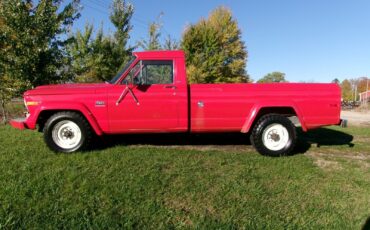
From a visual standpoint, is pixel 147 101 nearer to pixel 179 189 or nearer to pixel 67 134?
pixel 67 134

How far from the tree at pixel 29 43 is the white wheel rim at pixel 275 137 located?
Result: 293 inches

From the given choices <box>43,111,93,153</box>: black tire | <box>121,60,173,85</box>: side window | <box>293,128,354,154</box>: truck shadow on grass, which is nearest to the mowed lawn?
<box>43,111,93,153</box>: black tire

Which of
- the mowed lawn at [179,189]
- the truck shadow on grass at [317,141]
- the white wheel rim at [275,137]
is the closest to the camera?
the mowed lawn at [179,189]

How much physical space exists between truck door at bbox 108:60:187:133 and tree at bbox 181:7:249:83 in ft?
61.2

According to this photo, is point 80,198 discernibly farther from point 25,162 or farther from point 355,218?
point 355,218

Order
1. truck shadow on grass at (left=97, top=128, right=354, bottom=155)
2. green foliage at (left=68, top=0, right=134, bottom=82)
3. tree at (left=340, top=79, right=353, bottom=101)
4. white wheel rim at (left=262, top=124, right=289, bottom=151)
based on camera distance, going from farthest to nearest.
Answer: tree at (left=340, top=79, right=353, bottom=101), green foliage at (left=68, top=0, right=134, bottom=82), truck shadow on grass at (left=97, top=128, right=354, bottom=155), white wheel rim at (left=262, top=124, right=289, bottom=151)

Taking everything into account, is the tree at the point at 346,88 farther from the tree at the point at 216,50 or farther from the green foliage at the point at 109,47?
the green foliage at the point at 109,47

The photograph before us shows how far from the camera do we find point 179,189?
4430mm

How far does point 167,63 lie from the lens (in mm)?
6285

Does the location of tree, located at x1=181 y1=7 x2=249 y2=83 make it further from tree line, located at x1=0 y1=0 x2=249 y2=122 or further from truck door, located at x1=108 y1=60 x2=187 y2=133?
truck door, located at x1=108 y1=60 x2=187 y2=133


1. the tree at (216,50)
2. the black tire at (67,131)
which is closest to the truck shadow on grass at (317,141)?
the black tire at (67,131)

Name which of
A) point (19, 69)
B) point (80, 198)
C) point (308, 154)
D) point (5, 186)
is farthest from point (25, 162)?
point (19, 69)

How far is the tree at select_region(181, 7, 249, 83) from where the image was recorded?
91.8 ft

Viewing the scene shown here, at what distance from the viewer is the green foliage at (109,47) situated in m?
18.6
